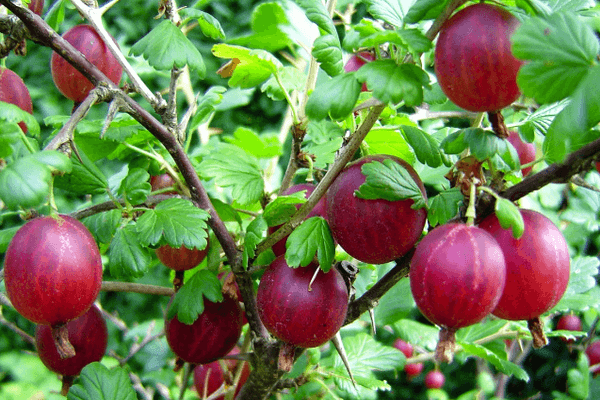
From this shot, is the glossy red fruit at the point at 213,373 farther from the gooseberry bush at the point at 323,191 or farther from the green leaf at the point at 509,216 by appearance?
the green leaf at the point at 509,216

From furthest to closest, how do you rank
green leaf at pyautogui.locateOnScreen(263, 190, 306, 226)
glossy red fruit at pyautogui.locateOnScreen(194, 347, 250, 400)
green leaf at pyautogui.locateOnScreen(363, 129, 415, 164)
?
glossy red fruit at pyautogui.locateOnScreen(194, 347, 250, 400)
green leaf at pyautogui.locateOnScreen(363, 129, 415, 164)
green leaf at pyautogui.locateOnScreen(263, 190, 306, 226)

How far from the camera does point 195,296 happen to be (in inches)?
24.3

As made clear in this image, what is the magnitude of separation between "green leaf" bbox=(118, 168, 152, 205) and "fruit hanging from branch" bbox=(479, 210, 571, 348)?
36 cm

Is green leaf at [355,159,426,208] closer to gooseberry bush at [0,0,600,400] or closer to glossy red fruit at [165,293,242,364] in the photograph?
gooseberry bush at [0,0,600,400]

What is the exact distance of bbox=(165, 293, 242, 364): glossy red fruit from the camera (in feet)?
2.09

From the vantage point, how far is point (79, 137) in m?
0.66

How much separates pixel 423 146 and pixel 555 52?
197mm

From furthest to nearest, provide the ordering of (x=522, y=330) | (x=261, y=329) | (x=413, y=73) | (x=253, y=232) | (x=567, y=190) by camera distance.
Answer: (x=567, y=190) < (x=522, y=330) < (x=261, y=329) < (x=253, y=232) < (x=413, y=73)

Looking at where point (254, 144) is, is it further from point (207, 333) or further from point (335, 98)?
point (335, 98)

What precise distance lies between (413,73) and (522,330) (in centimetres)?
56

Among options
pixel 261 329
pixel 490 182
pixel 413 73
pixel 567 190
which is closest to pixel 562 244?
pixel 490 182

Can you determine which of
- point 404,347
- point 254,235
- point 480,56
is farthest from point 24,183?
point 404,347

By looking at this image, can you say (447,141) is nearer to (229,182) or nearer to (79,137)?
(229,182)

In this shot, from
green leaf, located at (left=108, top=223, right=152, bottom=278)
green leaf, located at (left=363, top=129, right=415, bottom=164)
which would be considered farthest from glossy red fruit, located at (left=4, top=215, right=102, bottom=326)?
green leaf, located at (left=363, top=129, right=415, bottom=164)
